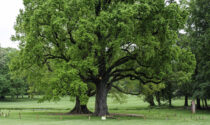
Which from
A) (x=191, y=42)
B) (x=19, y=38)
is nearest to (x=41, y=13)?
(x=19, y=38)

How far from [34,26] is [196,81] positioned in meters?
28.4

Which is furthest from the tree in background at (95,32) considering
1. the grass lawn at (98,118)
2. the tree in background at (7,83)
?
the tree in background at (7,83)

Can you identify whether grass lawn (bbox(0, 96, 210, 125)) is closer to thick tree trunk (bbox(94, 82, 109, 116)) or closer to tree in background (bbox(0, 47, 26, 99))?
thick tree trunk (bbox(94, 82, 109, 116))

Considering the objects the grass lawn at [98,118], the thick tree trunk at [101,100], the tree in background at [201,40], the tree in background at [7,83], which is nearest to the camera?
the grass lawn at [98,118]

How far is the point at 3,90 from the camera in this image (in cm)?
7275

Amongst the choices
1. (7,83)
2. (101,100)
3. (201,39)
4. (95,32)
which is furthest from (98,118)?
(7,83)

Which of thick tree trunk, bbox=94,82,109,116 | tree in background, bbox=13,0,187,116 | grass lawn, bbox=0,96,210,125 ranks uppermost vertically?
tree in background, bbox=13,0,187,116

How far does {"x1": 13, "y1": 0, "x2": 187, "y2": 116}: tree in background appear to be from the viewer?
2269 centimetres

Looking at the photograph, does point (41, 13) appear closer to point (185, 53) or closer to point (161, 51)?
point (161, 51)

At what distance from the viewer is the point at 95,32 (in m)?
25.1

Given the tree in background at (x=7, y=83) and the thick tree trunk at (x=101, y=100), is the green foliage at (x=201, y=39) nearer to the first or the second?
the thick tree trunk at (x=101, y=100)

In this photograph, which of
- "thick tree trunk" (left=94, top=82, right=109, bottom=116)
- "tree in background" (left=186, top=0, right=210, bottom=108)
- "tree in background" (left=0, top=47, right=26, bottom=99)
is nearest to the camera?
"thick tree trunk" (left=94, top=82, right=109, bottom=116)

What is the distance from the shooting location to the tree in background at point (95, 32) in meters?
22.7

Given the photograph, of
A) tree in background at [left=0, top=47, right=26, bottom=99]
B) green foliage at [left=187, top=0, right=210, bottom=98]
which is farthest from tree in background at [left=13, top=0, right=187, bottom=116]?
tree in background at [left=0, top=47, right=26, bottom=99]
